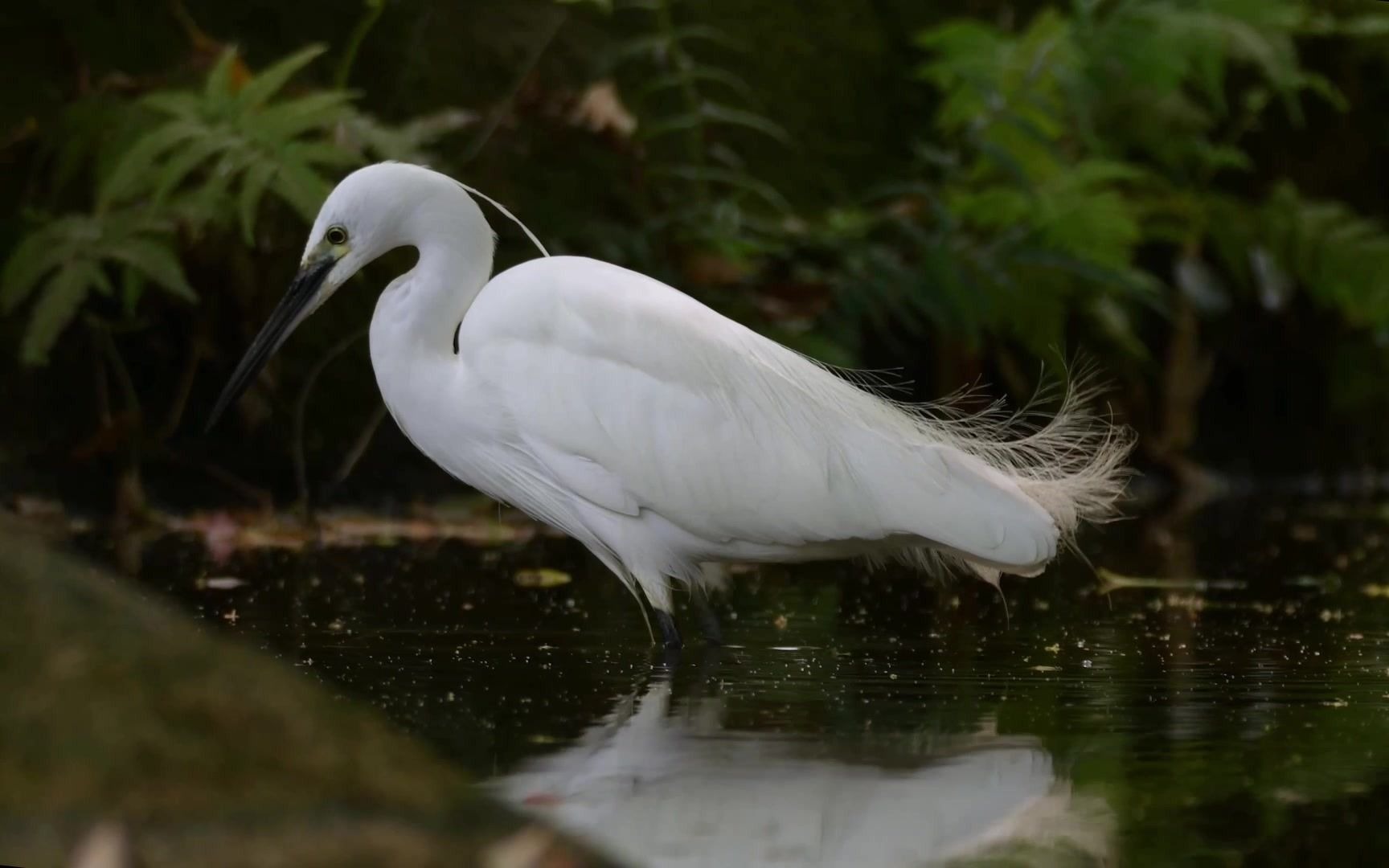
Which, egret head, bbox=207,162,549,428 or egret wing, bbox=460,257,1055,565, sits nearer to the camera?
egret wing, bbox=460,257,1055,565

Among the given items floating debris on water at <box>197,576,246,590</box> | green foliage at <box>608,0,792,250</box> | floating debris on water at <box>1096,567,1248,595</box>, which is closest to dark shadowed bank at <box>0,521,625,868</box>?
floating debris on water at <box>197,576,246,590</box>

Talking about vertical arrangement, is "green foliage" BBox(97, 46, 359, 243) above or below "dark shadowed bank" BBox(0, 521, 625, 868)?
above

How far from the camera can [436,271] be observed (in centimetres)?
405

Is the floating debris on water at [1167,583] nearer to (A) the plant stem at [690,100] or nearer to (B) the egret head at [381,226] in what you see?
(B) the egret head at [381,226]

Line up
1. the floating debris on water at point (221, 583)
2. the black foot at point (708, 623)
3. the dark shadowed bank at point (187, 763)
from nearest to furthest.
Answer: the dark shadowed bank at point (187, 763) < the black foot at point (708, 623) < the floating debris on water at point (221, 583)

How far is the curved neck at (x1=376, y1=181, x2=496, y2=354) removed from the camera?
404cm

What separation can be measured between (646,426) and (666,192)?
11.7ft

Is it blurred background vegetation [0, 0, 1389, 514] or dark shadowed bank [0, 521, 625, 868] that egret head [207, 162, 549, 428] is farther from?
dark shadowed bank [0, 521, 625, 868]

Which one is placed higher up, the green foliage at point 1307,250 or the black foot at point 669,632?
the green foliage at point 1307,250

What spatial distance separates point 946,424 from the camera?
4.12m

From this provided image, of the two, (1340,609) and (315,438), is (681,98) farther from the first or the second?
(1340,609)

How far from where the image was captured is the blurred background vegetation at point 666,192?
6070mm

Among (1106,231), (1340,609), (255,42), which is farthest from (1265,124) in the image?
(1340,609)

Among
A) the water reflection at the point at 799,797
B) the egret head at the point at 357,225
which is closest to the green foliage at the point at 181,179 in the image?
the egret head at the point at 357,225
